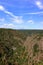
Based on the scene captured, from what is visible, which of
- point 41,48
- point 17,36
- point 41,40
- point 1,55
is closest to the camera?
point 41,48

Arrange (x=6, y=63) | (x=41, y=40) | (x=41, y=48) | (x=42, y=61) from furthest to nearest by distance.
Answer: (x=6, y=63) → (x=41, y=40) → (x=41, y=48) → (x=42, y=61)

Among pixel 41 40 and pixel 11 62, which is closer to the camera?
pixel 41 40

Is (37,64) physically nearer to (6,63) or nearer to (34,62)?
(34,62)

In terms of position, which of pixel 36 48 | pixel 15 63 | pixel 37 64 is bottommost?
pixel 15 63

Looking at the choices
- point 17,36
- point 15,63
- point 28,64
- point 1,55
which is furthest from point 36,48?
point 17,36

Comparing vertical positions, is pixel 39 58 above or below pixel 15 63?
above

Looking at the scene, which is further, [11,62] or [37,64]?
[11,62]

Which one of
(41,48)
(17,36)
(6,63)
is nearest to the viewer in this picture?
(41,48)

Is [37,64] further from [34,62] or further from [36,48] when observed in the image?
[36,48]

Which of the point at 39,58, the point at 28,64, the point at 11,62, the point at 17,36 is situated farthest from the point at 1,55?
the point at 17,36
